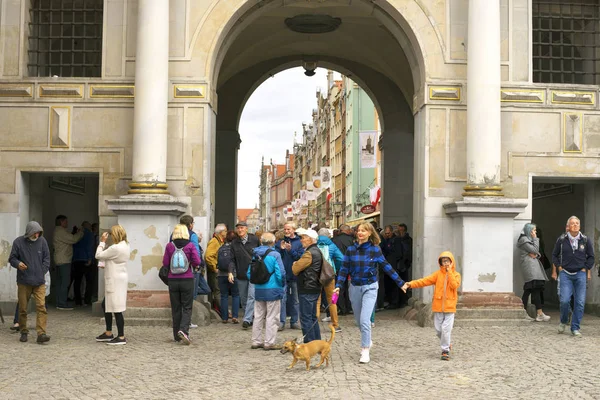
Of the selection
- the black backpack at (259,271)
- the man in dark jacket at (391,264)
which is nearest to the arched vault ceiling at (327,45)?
the man in dark jacket at (391,264)

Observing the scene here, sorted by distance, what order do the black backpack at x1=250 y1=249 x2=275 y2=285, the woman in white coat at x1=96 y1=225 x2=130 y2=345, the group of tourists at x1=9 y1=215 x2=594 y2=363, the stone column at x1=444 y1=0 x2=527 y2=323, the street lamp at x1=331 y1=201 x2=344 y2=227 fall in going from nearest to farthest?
the group of tourists at x1=9 y1=215 x2=594 y2=363 < the black backpack at x1=250 y1=249 x2=275 y2=285 < the woman in white coat at x1=96 y1=225 x2=130 y2=345 < the stone column at x1=444 y1=0 x2=527 y2=323 < the street lamp at x1=331 y1=201 x2=344 y2=227

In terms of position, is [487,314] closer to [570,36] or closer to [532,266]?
[532,266]

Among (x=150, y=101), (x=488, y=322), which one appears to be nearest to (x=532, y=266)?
(x=488, y=322)

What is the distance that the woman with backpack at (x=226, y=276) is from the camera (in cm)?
1471

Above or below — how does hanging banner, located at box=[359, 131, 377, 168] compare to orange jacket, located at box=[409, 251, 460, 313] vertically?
above

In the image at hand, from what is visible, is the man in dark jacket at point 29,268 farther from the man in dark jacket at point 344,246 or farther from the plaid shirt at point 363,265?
the man in dark jacket at point 344,246

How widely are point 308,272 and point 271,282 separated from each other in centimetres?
104

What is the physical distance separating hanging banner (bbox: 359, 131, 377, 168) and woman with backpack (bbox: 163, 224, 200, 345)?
Result: 2633cm

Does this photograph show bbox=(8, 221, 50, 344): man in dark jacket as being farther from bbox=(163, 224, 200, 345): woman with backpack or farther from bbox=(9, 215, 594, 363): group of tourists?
bbox=(163, 224, 200, 345): woman with backpack

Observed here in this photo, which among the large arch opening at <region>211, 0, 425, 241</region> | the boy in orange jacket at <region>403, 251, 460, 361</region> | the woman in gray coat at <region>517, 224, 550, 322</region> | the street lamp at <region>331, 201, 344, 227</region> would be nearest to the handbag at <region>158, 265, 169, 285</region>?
the boy in orange jacket at <region>403, 251, 460, 361</region>

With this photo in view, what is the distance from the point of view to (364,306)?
10586mm

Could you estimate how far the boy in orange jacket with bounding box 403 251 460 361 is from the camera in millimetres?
10797

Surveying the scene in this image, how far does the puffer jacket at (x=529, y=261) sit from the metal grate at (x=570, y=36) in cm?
391

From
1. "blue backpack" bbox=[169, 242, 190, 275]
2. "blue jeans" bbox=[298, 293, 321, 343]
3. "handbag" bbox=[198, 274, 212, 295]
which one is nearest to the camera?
"blue jeans" bbox=[298, 293, 321, 343]
